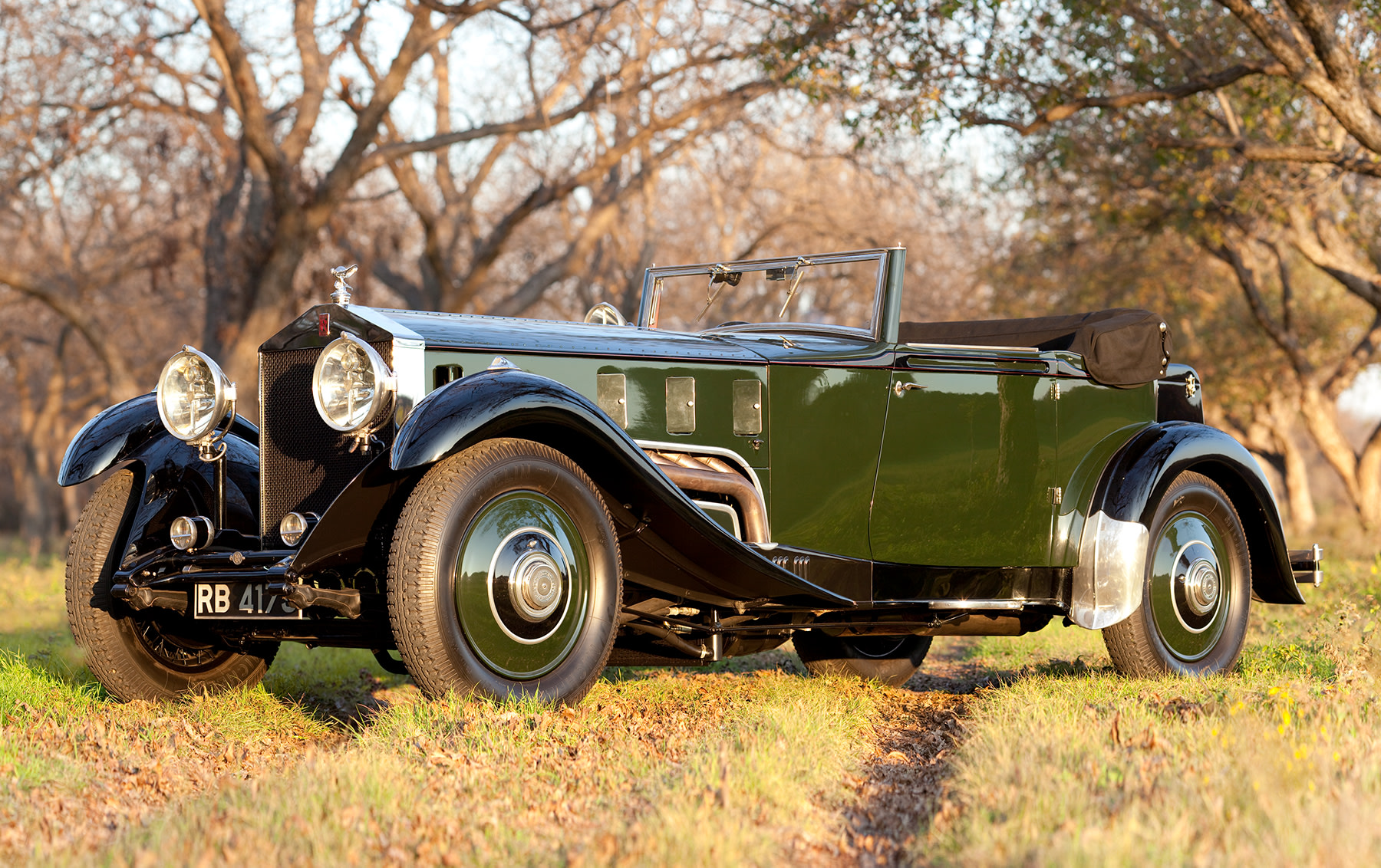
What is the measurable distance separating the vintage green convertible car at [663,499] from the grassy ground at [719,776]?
0.98 feet

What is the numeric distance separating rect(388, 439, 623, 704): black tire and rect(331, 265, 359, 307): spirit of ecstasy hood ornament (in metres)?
1.00

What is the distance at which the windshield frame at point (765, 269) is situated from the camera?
17.4 feet

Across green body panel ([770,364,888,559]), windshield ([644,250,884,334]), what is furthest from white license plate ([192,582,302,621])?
windshield ([644,250,884,334])

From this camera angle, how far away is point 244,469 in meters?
5.00

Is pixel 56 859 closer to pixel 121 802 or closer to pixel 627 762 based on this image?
pixel 121 802

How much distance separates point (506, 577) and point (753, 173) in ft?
52.3

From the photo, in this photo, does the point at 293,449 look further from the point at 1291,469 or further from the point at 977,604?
the point at 1291,469

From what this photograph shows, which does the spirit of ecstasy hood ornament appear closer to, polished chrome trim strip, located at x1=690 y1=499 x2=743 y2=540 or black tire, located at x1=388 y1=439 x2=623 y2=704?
black tire, located at x1=388 y1=439 x2=623 y2=704

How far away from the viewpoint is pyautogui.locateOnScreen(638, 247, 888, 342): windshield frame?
17.4 feet

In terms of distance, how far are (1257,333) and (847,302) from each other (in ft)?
23.3

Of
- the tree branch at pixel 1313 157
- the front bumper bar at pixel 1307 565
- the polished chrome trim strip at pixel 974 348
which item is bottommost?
the front bumper bar at pixel 1307 565

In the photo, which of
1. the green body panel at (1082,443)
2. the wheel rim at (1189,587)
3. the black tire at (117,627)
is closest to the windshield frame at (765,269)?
the green body panel at (1082,443)

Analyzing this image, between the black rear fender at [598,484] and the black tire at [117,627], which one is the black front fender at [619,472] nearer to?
the black rear fender at [598,484]

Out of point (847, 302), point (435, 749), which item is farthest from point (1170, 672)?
point (847, 302)
